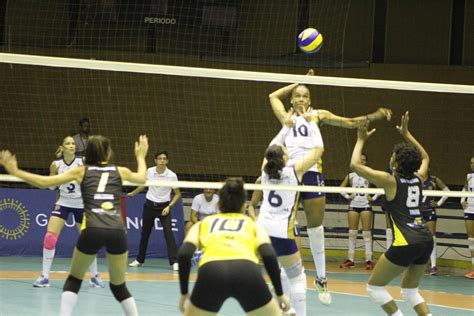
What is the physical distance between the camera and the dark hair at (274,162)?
874 cm

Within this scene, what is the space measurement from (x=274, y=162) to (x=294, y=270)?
115 cm

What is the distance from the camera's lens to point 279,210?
8.88m

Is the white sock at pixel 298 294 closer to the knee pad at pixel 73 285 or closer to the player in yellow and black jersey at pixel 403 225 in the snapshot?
the player in yellow and black jersey at pixel 403 225

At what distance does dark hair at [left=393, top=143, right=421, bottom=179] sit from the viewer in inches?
356

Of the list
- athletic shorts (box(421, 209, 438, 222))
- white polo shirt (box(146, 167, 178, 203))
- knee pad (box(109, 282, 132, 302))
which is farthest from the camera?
athletic shorts (box(421, 209, 438, 222))

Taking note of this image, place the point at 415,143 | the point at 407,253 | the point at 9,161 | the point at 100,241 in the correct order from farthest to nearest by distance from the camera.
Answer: the point at 415,143 → the point at 407,253 → the point at 100,241 → the point at 9,161

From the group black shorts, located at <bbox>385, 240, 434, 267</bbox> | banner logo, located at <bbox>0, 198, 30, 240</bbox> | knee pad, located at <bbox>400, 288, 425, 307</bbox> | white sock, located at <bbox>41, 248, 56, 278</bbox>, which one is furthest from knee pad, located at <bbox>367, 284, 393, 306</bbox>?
banner logo, located at <bbox>0, 198, 30, 240</bbox>

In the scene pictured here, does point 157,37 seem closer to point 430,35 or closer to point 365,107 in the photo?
point 365,107

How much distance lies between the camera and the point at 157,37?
2089 centimetres

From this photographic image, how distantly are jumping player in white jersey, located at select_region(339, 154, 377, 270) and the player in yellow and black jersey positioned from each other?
8.83 meters

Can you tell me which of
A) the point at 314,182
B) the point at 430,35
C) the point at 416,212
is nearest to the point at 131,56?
the point at 430,35

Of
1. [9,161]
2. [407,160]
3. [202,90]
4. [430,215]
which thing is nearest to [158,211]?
[202,90]

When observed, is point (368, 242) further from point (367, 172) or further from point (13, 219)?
point (367, 172)

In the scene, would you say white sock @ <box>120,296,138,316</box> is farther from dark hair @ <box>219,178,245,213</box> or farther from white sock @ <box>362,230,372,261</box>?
white sock @ <box>362,230,372,261</box>
